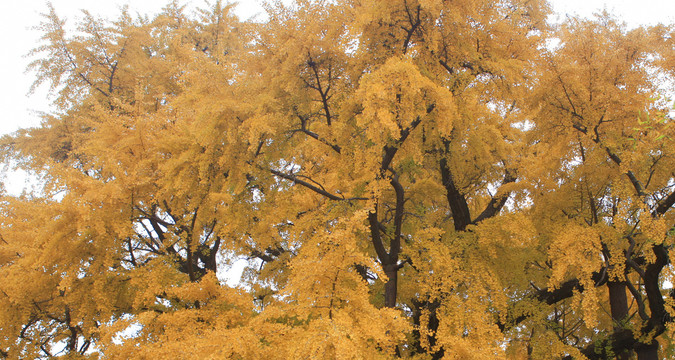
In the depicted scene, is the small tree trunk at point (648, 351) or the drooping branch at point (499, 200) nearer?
the small tree trunk at point (648, 351)

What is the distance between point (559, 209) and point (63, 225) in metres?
7.14

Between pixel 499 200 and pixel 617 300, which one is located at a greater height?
pixel 499 200

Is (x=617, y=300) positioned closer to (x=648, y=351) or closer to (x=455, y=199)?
(x=648, y=351)

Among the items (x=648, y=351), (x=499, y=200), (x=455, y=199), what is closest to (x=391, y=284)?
(x=455, y=199)

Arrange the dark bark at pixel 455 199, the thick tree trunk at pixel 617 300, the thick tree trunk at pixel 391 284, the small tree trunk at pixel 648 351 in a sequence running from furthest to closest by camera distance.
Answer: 1. the thick tree trunk at pixel 617 300
2. the dark bark at pixel 455 199
3. the small tree trunk at pixel 648 351
4. the thick tree trunk at pixel 391 284

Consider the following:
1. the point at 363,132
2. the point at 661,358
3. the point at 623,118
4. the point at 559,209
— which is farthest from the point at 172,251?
the point at 661,358

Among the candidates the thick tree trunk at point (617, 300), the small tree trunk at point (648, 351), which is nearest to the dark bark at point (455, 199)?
the thick tree trunk at point (617, 300)

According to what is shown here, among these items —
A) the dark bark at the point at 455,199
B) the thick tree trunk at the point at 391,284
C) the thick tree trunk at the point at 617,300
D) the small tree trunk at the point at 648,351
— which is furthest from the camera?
the thick tree trunk at the point at 617,300

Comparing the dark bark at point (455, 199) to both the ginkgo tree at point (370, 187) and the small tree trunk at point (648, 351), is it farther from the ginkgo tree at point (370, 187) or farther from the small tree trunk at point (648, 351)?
the small tree trunk at point (648, 351)

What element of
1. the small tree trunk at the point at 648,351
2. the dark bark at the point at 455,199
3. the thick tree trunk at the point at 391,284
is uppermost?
the dark bark at the point at 455,199

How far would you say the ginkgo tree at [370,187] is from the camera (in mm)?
5000

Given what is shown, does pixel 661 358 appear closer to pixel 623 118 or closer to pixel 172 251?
pixel 623 118

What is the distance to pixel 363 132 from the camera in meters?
5.97

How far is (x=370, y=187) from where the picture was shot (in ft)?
18.4
